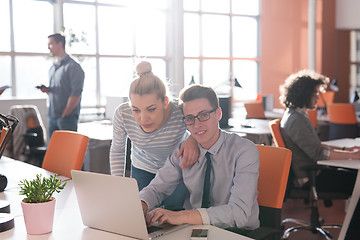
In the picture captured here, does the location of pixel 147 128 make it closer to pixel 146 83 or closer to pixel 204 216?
pixel 146 83

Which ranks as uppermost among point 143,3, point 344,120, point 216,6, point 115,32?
point 216,6

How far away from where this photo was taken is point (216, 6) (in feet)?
32.1

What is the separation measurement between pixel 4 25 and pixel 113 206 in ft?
21.6

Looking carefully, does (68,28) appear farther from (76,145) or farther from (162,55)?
(76,145)

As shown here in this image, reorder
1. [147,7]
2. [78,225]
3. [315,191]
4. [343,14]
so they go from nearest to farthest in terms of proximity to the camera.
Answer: [78,225] < [315,191] < [147,7] < [343,14]

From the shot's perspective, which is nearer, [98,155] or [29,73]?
[98,155]

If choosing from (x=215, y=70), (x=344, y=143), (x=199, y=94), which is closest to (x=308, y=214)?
(x=344, y=143)

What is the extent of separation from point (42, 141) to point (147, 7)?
4.59m

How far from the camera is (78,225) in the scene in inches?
63.2

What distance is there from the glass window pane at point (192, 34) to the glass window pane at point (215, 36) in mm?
172

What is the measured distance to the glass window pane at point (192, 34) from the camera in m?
9.45

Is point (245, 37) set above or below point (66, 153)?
above

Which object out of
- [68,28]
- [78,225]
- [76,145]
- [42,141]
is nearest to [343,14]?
[68,28]

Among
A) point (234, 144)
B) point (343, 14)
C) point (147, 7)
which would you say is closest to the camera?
point (234, 144)
